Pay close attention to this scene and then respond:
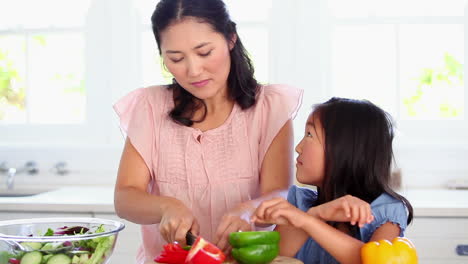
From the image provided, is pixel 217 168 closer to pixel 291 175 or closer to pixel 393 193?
pixel 291 175

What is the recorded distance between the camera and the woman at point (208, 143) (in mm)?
1708

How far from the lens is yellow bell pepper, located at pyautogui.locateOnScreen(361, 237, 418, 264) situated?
1.20m

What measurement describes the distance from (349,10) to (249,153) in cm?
170

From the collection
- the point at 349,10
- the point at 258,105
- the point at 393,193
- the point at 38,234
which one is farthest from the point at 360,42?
the point at 38,234

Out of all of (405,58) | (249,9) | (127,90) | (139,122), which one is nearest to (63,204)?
(127,90)

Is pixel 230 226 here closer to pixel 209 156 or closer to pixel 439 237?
pixel 209 156

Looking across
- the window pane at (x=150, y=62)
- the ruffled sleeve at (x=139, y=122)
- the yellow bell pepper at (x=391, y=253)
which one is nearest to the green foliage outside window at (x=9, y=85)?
the window pane at (x=150, y=62)

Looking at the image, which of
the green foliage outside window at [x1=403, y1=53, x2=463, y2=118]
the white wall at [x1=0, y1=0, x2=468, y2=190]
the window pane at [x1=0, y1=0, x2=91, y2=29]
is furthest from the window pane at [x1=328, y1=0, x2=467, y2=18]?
the window pane at [x1=0, y1=0, x2=91, y2=29]

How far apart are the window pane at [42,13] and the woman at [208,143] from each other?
1.73 metres

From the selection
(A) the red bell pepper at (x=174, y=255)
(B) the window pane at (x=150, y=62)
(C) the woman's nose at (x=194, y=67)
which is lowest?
(A) the red bell pepper at (x=174, y=255)

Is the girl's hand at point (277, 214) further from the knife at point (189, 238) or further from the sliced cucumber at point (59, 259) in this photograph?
the sliced cucumber at point (59, 259)

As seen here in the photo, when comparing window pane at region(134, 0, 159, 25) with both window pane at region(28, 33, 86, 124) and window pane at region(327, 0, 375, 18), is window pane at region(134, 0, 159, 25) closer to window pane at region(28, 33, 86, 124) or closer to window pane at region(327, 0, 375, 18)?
window pane at region(28, 33, 86, 124)

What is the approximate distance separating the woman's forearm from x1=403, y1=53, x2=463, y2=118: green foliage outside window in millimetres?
1905

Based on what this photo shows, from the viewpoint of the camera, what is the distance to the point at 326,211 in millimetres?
1381
